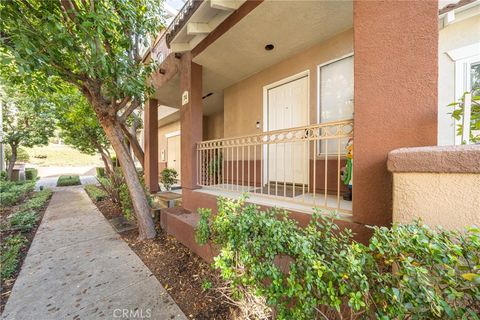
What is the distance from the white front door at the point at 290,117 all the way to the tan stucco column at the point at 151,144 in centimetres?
412

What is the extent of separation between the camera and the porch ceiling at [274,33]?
2.78 meters

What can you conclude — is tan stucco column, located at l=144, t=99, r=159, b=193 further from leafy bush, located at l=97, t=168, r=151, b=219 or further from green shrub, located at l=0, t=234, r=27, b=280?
green shrub, located at l=0, t=234, r=27, b=280

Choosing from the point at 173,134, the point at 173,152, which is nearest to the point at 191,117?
the point at 173,134

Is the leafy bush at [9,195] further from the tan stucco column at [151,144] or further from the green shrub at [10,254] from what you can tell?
the tan stucco column at [151,144]

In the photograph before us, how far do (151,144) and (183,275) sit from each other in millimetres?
4859

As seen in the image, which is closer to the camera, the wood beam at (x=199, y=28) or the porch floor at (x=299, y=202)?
the porch floor at (x=299, y=202)

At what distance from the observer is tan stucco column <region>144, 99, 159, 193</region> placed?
645 cm

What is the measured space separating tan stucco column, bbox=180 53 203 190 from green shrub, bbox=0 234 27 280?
2954 mm

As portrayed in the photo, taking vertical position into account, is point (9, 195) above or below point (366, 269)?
below

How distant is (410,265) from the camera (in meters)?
0.95

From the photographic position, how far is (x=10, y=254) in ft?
11.0

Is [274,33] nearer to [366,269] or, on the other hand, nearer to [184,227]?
[366,269]

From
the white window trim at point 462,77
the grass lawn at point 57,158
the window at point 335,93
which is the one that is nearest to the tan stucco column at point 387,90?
the window at point 335,93

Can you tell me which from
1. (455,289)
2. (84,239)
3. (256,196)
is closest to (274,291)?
(455,289)
